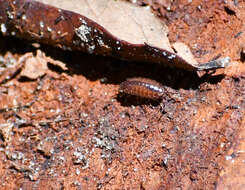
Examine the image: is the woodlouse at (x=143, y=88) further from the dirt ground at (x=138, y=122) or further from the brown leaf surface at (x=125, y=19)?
the brown leaf surface at (x=125, y=19)

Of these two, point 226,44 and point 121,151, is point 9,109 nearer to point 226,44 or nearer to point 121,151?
point 121,151

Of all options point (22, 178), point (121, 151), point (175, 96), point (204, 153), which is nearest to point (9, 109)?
point (22, 178)

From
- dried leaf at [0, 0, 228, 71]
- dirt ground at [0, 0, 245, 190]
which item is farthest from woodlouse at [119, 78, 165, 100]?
dried leaf at [0, 0, 228, 71]

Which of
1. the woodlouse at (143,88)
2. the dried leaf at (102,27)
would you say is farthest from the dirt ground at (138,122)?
the dried leaf at (102,27)

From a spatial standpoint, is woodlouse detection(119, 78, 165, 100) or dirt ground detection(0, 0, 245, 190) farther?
woodlouse detection(119, 78, 165, 100)

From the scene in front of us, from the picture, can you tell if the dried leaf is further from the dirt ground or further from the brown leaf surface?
the dirt ground

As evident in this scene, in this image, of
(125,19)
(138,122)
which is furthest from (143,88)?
(125,19)

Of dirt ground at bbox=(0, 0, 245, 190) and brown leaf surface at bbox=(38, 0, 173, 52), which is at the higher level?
brown leaf surface at bbox=(38, 0, 173, 52)
